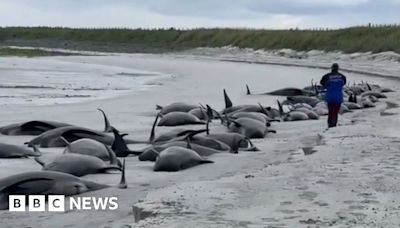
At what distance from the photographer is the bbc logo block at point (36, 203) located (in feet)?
23.8

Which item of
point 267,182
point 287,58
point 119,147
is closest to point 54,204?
point 267,182

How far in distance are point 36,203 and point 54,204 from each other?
171mm

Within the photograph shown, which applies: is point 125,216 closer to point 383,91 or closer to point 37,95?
point 37,95

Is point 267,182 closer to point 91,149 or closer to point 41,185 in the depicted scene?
point 41,185

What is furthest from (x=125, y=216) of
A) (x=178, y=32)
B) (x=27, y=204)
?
(x=178, y=32)

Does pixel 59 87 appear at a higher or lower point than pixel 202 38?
lower

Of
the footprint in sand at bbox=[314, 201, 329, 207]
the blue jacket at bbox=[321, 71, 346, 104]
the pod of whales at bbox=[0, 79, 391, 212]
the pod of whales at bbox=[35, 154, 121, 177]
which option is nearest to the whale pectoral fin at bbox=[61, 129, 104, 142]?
the pod of whales at bbox=[0, 79, 391, 212]

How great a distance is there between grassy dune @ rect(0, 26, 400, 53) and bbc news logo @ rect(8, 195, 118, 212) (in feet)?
132

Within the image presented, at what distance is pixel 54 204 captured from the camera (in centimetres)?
741

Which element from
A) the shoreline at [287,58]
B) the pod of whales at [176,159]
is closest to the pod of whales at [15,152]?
the pod of whales at [176,159]

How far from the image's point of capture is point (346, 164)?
29.2ft

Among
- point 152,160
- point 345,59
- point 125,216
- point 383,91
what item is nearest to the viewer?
point 125,216

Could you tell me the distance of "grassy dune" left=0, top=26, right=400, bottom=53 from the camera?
5203 cm

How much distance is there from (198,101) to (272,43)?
4308 cm
